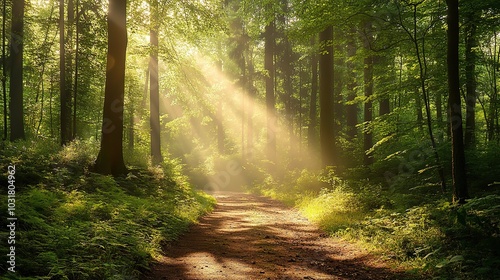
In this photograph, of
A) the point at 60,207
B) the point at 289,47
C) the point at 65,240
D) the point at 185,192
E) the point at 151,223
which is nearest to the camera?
the point at 65,240

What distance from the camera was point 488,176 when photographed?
9.20 m

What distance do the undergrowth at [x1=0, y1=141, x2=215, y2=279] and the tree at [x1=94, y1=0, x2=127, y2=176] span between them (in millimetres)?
670

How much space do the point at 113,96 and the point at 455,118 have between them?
949 centimetres

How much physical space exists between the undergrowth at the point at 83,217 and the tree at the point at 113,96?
2.20ft

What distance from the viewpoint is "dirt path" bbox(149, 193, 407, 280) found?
19.0ft

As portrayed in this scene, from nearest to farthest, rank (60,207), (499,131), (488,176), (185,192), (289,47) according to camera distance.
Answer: (60,207), (488,176), (185,192), (499,131), (289,47)

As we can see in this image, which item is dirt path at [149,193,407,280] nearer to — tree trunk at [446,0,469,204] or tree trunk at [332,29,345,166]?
tree trunk at [446,0,469,204]

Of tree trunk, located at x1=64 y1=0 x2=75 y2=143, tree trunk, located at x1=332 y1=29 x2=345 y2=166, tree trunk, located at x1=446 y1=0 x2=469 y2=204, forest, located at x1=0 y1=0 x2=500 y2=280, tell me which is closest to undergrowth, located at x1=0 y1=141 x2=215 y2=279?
forest, located at x1=0 y1=0 x2=500 y2=280

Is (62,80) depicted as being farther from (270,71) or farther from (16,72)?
(270,71)

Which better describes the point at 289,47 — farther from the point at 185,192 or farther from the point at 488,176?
the point at 488,176

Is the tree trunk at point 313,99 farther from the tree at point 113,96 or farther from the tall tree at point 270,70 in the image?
the tree at point 113,96

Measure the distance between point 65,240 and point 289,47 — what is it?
26.3 meters

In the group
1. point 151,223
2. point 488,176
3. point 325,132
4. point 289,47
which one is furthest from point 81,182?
point 289,47

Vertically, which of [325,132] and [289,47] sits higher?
[289,47]
